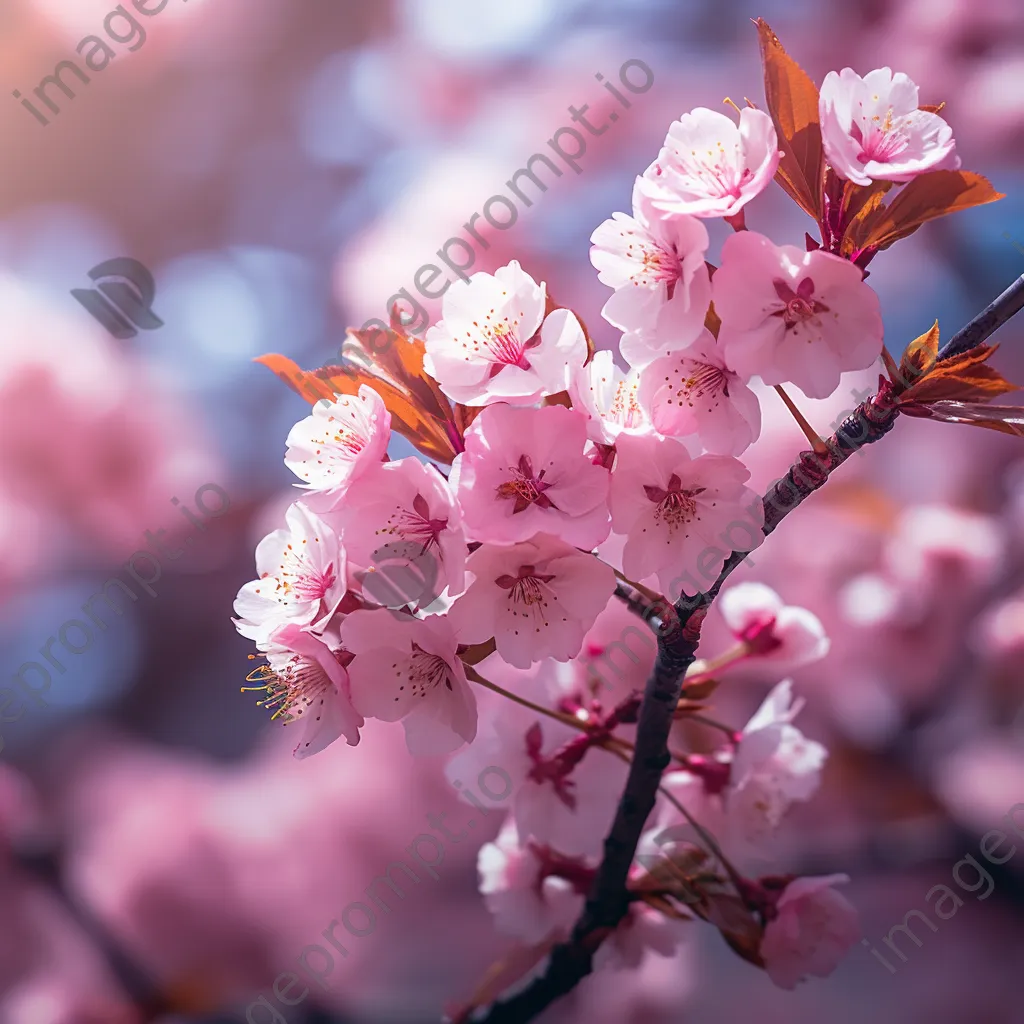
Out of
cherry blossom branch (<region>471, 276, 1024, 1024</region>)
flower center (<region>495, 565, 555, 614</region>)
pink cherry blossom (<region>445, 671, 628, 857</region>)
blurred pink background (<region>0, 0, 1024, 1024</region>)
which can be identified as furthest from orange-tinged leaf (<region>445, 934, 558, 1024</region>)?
blurred pink background (<region>0, 0, 1024, 1024</region>)

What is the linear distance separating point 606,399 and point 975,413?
6.9 inches

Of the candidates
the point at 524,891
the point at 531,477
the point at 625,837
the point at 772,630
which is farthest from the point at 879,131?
the point at 524,891

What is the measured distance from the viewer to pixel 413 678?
437mm

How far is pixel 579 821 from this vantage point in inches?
Result: 22.9

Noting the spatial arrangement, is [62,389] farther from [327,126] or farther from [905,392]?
[905,392]

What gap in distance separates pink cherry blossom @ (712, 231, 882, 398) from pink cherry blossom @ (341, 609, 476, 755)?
0.20 m

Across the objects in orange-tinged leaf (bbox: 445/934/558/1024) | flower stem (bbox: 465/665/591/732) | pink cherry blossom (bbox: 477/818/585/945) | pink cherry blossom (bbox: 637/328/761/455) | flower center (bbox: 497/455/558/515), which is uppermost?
pink cherry blossom (bbox: 637/328/761/455)

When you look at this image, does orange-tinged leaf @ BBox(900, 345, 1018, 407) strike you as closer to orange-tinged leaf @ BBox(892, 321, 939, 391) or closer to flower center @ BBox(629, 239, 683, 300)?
orange-tinged leaf @ BBox(892, 321, 939, 391)

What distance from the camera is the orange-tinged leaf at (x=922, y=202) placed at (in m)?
0.37

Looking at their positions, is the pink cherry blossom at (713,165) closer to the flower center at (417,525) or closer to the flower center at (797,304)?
the flower center at (797,304)

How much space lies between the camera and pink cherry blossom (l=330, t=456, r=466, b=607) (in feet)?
1.30

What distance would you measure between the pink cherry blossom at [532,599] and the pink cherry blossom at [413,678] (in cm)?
2

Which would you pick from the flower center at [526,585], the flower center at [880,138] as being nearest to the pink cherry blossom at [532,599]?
the flower center at [526,585]

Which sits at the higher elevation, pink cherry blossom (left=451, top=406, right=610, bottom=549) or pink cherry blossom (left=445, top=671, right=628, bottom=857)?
pink cherry blossom (left=451, top=406, right=610, bottom=549)
